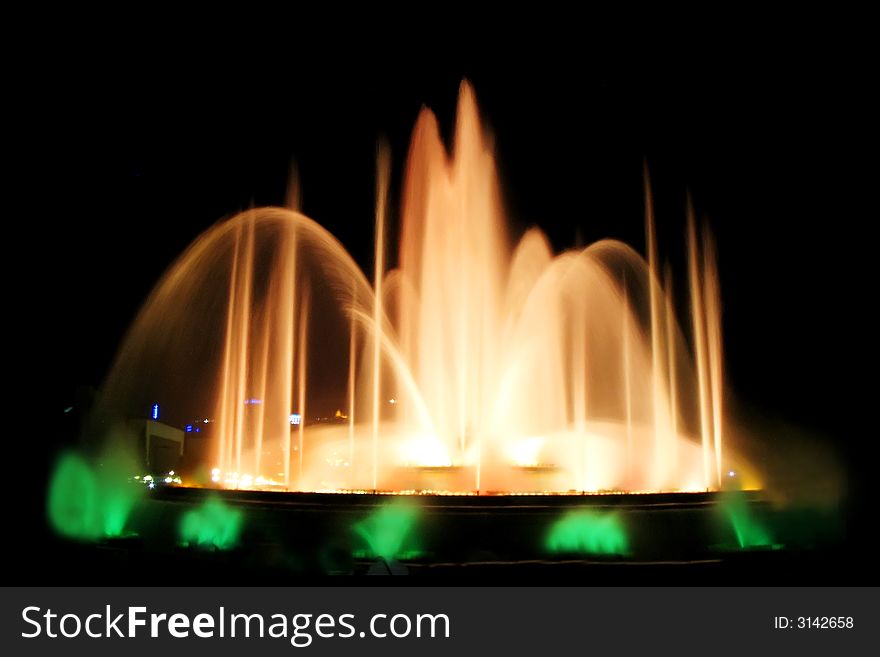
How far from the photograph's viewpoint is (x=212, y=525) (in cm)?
1391

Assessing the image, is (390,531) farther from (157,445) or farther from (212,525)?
(157,445)

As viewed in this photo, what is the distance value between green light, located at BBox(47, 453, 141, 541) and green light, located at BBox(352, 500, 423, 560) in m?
5.46

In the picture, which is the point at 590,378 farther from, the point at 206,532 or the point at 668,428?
the point at 206,532

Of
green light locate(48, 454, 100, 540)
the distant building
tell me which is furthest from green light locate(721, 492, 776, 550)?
the distant building

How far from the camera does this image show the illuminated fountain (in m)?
18.3

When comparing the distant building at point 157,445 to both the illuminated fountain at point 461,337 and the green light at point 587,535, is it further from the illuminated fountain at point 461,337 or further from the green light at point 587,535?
the green light at point 587,535

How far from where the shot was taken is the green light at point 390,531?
12930mm

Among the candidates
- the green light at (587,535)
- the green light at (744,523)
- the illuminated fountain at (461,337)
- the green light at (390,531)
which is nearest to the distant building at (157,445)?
the illuminated fountain at (461,337)

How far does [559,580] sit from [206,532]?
21.2 feet

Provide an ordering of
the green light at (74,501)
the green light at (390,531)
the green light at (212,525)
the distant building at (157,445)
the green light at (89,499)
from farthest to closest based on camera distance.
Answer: the distant building at (157,445), the green light at (74,501), the green light at (89,499), the green light at (212,525), the green light at (390,531)

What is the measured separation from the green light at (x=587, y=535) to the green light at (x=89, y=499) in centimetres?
837

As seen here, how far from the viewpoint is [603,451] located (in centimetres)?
1959

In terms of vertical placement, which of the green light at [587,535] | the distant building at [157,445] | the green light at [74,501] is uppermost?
the distant building at [157,445]

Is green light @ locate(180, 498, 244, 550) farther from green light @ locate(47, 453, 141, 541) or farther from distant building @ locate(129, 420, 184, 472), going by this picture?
distant building @ locate(129, 420, 184, 472)
